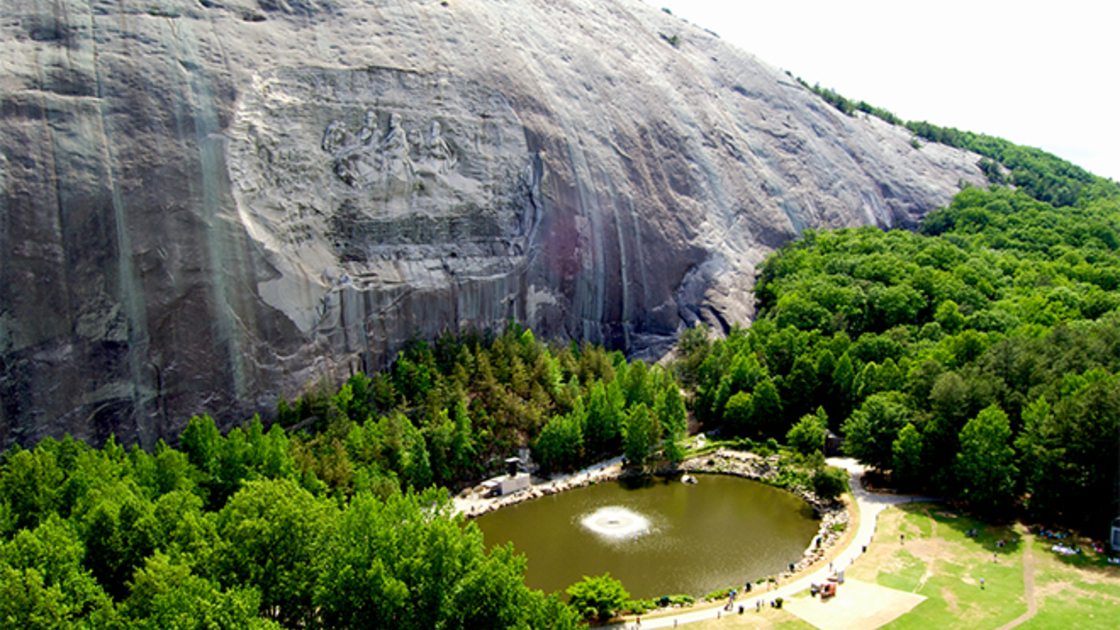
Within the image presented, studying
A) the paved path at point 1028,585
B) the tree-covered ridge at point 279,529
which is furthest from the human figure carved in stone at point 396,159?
the paved path at point 1028,585

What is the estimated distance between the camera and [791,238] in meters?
69.9

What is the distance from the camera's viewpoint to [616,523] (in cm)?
3519

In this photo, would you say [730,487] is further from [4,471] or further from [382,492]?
[4,471]

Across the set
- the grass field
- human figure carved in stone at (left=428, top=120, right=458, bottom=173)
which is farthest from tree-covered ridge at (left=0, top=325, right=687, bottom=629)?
human figure carved in stone at (left=428, top=120, right=458, bottom=173)

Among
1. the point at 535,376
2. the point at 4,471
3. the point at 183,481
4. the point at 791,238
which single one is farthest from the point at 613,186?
the point at 4,471

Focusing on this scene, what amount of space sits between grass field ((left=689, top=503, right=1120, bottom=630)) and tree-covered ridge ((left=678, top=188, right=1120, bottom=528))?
2.53m

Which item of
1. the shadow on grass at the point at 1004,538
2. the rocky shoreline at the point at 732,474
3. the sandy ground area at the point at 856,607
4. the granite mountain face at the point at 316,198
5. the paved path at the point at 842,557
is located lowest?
the rocky shoreline at the point at 732,474

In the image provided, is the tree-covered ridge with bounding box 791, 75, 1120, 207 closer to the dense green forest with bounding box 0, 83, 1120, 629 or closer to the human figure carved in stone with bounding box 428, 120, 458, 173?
the dense green forest with bounding box 0, 83, 1120, 629

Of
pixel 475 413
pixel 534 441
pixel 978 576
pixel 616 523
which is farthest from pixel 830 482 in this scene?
pixel 475 413

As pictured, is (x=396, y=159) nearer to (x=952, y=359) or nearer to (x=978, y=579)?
(x=952, y=359)

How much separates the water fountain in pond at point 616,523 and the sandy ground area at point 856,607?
8113 mm

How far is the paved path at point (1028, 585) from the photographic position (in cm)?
2583

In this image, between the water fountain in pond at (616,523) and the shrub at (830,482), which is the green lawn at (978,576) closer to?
the shrub at (830,482)

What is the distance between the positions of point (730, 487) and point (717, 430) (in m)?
7.53
